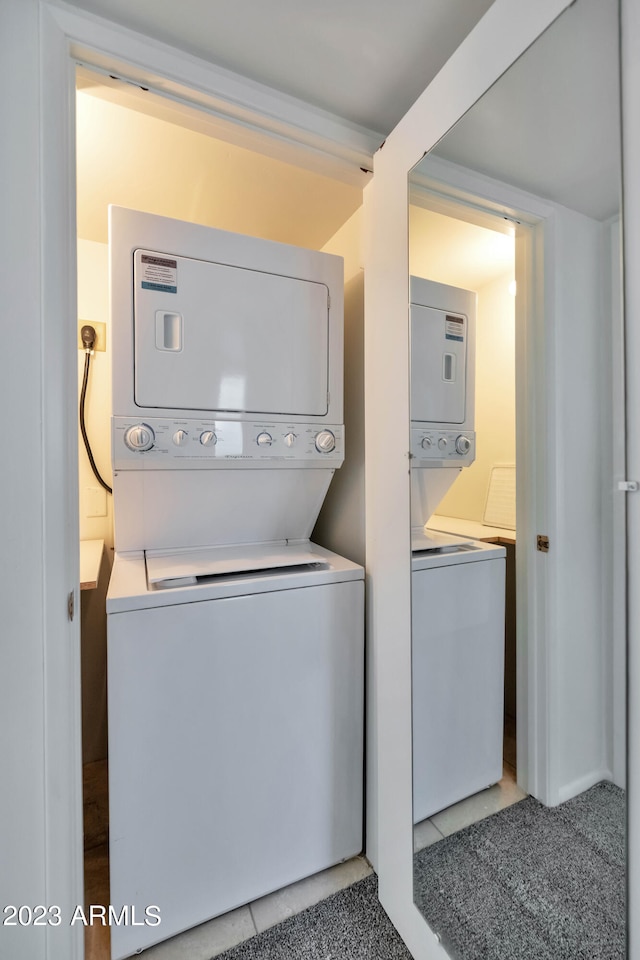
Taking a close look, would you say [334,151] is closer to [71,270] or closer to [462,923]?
[71,270]

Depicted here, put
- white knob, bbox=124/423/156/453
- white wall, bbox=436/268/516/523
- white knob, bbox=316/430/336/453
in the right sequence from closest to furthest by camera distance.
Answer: white wall, bbox=436/268/516/523 → white knob, bbox=124/423/156/453 → white knob, bbox=316/430/336/453

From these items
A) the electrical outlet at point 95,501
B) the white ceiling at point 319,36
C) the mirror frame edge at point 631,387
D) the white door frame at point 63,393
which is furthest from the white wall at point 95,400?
the mirror frame edge at point 631,387

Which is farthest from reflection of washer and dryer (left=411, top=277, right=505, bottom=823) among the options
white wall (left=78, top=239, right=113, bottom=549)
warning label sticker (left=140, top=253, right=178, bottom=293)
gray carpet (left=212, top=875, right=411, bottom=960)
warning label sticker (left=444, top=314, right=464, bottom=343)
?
white wall (left=78, top=239, right=113, bottom=549)

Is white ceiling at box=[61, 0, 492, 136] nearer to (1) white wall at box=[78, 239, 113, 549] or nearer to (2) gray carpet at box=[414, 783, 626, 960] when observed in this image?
(1) white wall at box=[78, 239, 113, 549]

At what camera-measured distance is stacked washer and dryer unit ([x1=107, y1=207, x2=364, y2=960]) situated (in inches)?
A: 46.6

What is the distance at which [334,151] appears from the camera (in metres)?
1.42

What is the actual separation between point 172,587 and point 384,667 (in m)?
0.75

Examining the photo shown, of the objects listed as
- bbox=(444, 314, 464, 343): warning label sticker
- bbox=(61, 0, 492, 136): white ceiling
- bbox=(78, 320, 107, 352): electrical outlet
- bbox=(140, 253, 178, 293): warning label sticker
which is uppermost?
bbox=(61, 0, 492, 136): white ceiling

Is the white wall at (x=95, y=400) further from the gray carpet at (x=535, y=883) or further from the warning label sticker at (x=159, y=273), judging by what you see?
the gray carpet at (x=535, y=883)

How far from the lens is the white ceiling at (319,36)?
104cm

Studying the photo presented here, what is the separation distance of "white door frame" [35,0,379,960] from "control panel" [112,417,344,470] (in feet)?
0.63

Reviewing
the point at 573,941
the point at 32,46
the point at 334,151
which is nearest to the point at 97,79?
the point at 32,46

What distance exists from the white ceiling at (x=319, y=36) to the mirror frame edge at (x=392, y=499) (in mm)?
137

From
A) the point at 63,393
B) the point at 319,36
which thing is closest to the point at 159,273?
the point at 63,393
